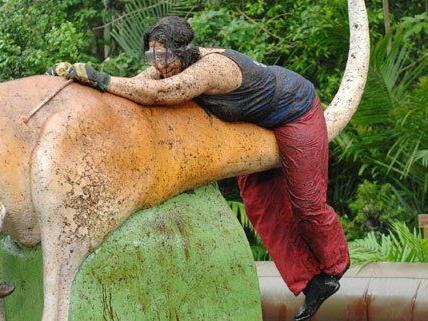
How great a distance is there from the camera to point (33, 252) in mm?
4043

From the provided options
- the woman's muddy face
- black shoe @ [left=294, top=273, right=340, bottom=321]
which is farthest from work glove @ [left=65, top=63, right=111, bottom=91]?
black shoe @ [left=294, top=273, right=340, bottom=321]

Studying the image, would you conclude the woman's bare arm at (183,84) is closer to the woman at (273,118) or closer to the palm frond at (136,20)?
the woman at (273,118)

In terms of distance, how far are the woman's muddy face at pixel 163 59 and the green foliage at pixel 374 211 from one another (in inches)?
155

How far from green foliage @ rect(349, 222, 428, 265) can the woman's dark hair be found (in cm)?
246

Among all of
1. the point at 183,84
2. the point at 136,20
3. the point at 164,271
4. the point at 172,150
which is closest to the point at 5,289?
the point at 164,271

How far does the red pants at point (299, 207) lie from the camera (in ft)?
14.5

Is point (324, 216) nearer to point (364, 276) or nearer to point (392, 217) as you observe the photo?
point (364, 276)

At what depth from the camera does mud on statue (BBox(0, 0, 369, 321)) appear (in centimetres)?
380

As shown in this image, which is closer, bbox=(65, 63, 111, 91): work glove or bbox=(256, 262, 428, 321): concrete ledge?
bbox=(65, 63, 111, 91): work glove

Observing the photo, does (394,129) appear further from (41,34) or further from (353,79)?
(353,79)

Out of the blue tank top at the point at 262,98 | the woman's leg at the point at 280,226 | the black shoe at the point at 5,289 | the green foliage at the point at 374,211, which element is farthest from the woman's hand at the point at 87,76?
the green foliage at the point at 374,211

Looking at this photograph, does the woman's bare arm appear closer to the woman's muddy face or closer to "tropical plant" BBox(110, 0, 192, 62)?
the woman's muddy face

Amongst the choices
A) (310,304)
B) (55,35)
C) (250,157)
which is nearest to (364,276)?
(310,304)

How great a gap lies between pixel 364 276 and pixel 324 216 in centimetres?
137
